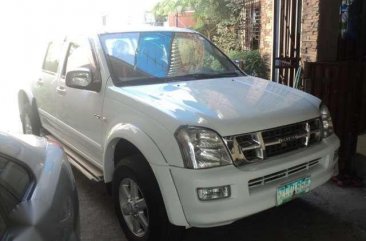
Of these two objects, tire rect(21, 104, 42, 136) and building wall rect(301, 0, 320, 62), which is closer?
tire rect(21, 104, 42, 136)

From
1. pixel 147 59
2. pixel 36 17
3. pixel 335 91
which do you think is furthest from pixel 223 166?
pixel 36 17

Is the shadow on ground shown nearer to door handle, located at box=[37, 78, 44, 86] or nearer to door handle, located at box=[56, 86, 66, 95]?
door handle, located at box=[56, 86, 66, 95]

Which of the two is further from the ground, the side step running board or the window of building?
the window of building

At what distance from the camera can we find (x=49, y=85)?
5348 millimetres

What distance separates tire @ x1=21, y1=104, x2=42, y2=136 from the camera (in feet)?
20.6

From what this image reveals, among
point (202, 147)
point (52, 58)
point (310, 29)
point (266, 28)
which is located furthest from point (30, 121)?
point (266, 28)

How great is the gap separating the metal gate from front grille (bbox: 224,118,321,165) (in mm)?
3684

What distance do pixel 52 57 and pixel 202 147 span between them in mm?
3321

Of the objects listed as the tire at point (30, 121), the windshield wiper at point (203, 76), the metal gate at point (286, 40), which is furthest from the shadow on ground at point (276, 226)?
the metal gate at point (286, 40)

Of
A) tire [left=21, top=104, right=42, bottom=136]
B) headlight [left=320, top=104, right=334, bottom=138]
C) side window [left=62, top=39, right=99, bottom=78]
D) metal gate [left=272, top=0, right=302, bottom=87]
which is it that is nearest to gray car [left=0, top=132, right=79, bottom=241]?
side window [left=62, top=39, right=99, bottom=78]

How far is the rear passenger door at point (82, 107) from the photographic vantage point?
13.4 feet

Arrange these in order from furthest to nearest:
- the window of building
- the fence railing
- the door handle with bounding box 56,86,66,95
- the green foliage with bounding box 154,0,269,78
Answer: the green foliage with bounding box 154,0,269,78
the window of building
the door handle with bounding box 56,86,66,95
the fence railing

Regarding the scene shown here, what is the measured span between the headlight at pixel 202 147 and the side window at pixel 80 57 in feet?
4.65

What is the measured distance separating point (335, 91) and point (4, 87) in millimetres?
10707
